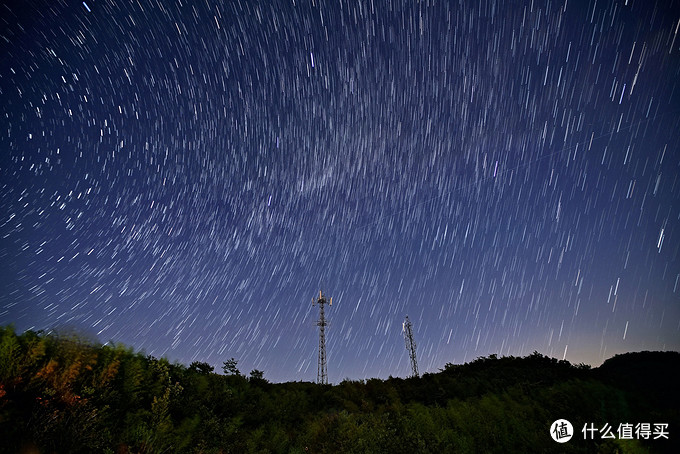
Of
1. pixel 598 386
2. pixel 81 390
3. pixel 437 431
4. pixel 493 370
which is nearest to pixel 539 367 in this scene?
pixel 493 370

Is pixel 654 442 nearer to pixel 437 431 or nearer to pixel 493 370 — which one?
pixel 437 431

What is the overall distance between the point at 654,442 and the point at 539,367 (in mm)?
10624

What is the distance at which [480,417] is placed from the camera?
7.87 m

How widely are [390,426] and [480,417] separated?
2.45m

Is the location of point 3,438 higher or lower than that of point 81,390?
lower

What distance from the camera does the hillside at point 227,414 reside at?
4.78 meters

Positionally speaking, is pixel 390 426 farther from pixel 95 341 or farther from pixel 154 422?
pixel 95 341

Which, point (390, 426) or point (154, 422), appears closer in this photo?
point (154, 422)

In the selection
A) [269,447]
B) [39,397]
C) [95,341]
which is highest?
[95,341]

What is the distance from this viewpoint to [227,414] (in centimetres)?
947

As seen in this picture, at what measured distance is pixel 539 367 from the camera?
616 inches

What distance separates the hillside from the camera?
478 cm

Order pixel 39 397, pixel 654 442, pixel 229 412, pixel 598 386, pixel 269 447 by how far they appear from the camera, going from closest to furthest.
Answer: pixel 39 397, pixel 654 442, pixel 269 447, pixel 229 412, pixel 598 386

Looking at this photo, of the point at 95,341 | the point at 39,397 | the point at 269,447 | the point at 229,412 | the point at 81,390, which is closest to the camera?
the point at 39,397
